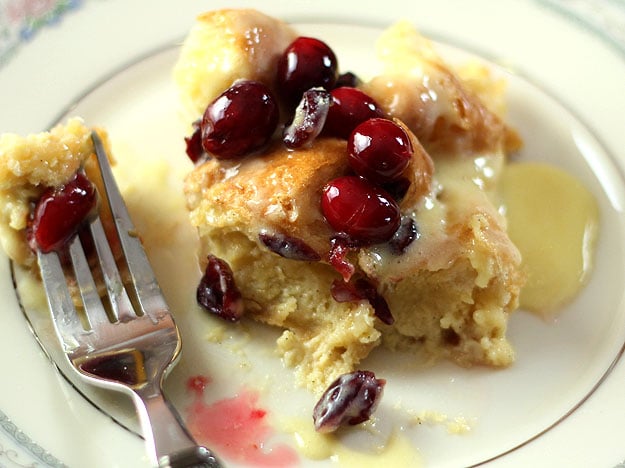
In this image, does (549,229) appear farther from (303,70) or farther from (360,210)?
(303,70)

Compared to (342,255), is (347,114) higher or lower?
higher

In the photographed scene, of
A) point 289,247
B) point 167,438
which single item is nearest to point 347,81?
point 289,247

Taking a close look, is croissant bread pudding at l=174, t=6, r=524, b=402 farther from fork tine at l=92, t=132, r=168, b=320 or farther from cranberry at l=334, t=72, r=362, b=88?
fork tine at l=92, t=132, r=168, b=320

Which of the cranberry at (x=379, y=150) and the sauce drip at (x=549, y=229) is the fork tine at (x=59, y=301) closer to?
the cranberry at (x=379, y=150)

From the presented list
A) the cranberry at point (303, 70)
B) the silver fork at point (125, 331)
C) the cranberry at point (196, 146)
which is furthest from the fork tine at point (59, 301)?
the cranberry at point (303, 70)

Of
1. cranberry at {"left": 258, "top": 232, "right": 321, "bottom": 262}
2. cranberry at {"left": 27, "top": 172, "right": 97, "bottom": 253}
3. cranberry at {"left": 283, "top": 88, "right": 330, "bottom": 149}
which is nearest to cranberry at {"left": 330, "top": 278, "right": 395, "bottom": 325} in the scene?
cranberry at {"left": 258, "top": 232, "right": 321, "bottom": 262}

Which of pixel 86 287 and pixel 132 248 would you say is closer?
pixel 86 287

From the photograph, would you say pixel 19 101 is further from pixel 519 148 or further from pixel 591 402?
pixel 591 402
